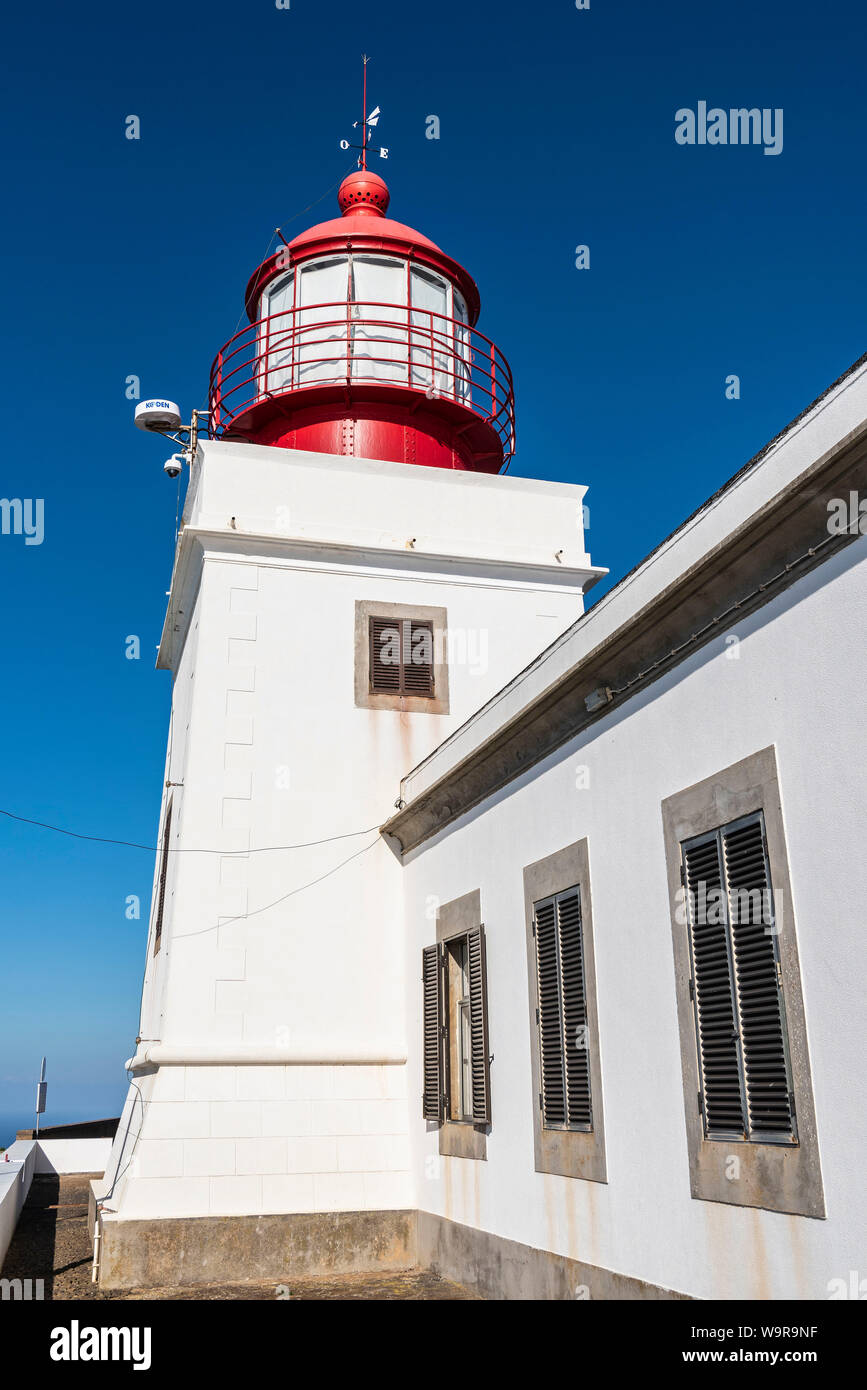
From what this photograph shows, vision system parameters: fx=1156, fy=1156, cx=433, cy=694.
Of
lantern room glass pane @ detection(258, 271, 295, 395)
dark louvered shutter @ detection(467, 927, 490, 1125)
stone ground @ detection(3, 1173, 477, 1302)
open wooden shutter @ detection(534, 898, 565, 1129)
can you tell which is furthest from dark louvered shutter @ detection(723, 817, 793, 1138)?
lantern room glass pane @ detection(258, 271, 295, 395)

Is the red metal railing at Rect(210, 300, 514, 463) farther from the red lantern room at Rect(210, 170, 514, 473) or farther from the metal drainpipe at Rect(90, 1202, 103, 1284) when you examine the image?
the metal drainpipe at Rect(90, 1202, 103, 1284)

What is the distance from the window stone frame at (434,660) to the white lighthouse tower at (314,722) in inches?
1.0

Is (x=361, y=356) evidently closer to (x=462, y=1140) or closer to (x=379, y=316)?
(x=379, y=316)

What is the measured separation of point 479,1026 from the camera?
933cm

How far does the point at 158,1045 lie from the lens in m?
10.4

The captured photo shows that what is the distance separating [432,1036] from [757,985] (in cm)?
522

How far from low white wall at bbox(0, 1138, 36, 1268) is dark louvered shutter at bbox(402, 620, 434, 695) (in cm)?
618

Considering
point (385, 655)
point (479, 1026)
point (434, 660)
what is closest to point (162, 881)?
point (385, 655)

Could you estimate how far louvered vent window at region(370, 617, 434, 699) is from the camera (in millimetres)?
12195

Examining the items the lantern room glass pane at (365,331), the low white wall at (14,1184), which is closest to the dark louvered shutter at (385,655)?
the lantern room glass pane at (365,331)

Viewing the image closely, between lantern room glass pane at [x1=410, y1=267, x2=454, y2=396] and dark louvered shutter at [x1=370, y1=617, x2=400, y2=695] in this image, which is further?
lantern room glass pane at [x1=410, y1=267, x2=454, y2=396]

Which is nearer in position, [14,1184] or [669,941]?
[669,941]

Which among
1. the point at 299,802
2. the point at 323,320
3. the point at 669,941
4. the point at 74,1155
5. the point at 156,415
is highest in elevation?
the point at 323,320

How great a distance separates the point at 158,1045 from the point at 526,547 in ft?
21.8
